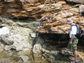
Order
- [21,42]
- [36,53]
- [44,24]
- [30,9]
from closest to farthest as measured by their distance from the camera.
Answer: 1. [36,53]
2. [44,24]
3. [21,42]
4. [30,9]

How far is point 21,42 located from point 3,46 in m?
1.31

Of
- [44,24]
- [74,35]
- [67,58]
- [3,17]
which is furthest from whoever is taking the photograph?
[3,17]

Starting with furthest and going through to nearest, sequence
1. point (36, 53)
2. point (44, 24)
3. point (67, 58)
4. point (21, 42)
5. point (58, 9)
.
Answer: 1. point (58, 9)
2. point (21, 42)
3. point (44, 24)
4. point (36, 53)
5. point (67, 58)

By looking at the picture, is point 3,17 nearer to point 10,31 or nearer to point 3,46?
point 10,31

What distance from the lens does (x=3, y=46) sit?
5781 millimetres

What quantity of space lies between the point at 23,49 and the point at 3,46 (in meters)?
1.50

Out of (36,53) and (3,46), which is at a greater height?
(3,46)

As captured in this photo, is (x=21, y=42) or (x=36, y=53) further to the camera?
(x=21, y=42)

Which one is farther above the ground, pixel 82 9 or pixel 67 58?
Answer: pixel 82 9

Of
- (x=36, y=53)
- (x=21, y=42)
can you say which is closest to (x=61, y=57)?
(x=36, y=53)

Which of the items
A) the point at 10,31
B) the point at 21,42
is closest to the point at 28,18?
the point at 10,31

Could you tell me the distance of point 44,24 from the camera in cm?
572

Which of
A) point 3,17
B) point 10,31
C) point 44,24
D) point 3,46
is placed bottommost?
point 3,46

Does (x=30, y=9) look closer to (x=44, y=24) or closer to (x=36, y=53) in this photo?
(x=44, y=24)
